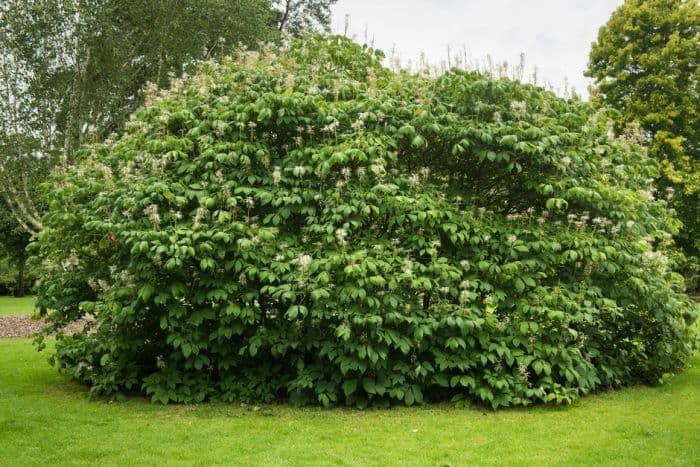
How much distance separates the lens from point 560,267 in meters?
8.54

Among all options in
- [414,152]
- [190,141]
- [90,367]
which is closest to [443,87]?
[414,152]

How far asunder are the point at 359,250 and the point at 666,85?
24.8 metres

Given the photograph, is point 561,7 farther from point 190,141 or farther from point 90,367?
point 90,367

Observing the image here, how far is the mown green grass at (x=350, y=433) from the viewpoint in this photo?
5762 mm

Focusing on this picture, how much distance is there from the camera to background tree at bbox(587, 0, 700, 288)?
26828 mm

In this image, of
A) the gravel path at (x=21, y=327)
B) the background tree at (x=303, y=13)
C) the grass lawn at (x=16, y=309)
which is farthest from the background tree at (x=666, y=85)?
the grass lawn at (x=16, y=309)

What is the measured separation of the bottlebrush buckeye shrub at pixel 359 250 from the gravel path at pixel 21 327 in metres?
8.03

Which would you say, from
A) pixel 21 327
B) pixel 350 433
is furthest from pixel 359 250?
pixel 21 327

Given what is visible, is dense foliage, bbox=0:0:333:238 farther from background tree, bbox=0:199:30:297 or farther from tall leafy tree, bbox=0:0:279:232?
background tree, bbox=0:199:30:297

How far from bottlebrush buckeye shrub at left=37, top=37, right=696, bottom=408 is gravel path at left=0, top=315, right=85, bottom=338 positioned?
8034mm

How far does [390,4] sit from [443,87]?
208 inches

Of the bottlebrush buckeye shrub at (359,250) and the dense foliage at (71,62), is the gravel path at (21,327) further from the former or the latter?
the bottlebrush buckeye shrub at (359,250)

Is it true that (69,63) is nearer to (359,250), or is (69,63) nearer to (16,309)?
(16,309)

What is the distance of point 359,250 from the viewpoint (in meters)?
7.55
